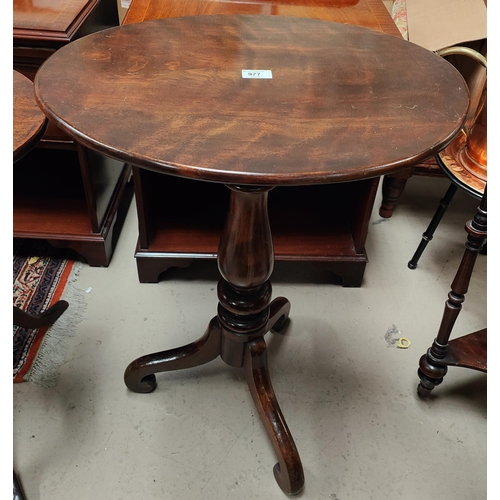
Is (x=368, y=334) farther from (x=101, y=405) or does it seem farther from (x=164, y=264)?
(x=101, y=405)

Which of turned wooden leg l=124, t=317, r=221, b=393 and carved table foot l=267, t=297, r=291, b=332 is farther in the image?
carved table foot l=267, t=297, r=291, b=332

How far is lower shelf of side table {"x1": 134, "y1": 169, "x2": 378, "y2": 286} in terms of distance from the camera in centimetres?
154

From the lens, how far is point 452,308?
122cm

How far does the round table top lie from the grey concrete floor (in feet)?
2.57

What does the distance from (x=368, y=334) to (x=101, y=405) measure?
2.55ft

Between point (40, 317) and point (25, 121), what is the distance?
71 cm

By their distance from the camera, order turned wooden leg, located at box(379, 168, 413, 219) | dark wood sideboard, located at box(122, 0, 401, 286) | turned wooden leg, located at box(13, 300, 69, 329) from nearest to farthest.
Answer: turned wooden leg, located at box(13, 300, 69, 329) → dark wood sideboard, located at box(122, 0, 401, 286) → turned wooden leg, located at box(379, 168, 413, 219)

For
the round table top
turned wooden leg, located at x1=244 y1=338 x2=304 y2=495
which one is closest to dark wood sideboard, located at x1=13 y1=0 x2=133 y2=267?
the round table top

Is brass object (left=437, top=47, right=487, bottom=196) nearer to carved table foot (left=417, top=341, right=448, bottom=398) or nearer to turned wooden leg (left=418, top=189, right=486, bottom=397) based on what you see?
turned wooden leg (left=418, top=189, right=486, bottom=397)

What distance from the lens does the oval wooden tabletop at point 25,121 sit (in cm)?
83

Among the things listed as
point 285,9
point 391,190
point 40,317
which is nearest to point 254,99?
point 285,9

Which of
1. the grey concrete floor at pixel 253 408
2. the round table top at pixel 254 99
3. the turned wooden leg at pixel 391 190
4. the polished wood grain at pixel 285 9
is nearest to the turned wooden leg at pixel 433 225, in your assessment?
the grey concrete floor at pixel 253 408

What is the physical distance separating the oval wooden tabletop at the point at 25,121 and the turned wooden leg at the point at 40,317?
0.61 meters

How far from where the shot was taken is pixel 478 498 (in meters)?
1.16
